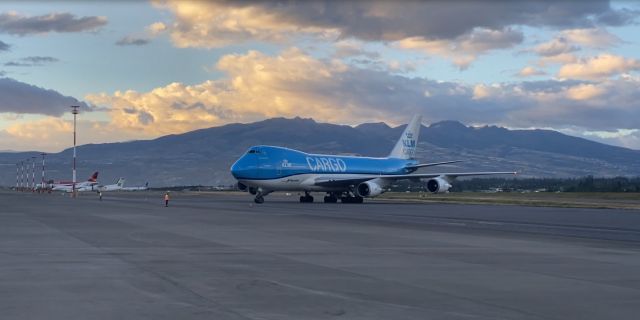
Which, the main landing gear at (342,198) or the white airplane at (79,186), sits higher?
the white airplane at (79,186)

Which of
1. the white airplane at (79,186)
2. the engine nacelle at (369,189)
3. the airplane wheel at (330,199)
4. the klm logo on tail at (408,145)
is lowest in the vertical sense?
the airplane wheel at (330,199)

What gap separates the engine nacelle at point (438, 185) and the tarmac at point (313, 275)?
1542 inches

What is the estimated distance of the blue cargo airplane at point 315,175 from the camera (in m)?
61.2

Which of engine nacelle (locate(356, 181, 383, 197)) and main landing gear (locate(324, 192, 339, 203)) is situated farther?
main landing gear (locate(324, 192, 339, 203))

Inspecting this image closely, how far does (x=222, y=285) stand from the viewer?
13211 mm

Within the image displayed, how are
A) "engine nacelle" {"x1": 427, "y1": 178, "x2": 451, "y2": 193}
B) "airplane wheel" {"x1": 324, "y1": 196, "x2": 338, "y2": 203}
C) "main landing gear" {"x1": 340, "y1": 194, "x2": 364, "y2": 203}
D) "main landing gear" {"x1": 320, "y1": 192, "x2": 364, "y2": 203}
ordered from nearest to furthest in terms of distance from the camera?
"engine nacelle" {"x1": 427, "y1": 178, "x2": 451, "y2": 193}
"main landing gear" {"x1": 340, "y1": 194, "x2": 364, "y2": 203}
"main landing gear" {"x1": 320, "y1": 192, "x2": 364, "y2": 203}
"airplane wheel" {"x1": 324, "y1": 196, "x2": 338, "y2": 203}

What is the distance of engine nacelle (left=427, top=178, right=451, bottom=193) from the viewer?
218ft

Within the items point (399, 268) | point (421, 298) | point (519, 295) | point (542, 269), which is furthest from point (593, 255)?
point (421, 298)

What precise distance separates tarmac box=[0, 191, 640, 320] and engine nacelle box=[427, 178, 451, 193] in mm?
39160

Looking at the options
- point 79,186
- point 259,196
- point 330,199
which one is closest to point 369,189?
point 330,199

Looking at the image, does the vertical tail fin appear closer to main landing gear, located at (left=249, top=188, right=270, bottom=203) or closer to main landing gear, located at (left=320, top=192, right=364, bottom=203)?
main landing gear, located at (left=320, top=192, right=364, bottom=203)

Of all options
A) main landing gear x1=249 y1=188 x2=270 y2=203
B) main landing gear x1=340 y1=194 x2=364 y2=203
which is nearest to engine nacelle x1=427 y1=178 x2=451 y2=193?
main landing gear x1=340 y1=194 x2=364 y2=203

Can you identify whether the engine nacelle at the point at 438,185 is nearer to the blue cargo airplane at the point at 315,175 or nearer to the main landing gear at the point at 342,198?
the blue cargo airplane at the point at 315,175

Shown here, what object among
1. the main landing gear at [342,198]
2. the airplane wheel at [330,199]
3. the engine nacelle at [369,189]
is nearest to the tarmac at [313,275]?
the engine nacelle at [369,189]
